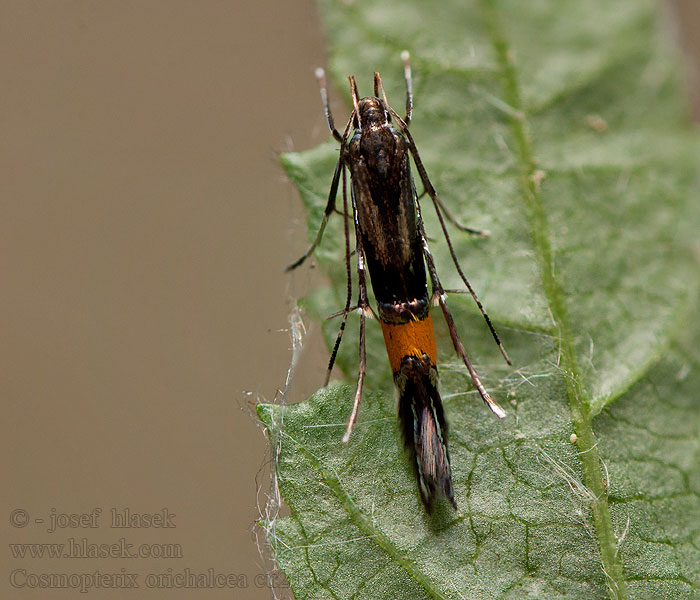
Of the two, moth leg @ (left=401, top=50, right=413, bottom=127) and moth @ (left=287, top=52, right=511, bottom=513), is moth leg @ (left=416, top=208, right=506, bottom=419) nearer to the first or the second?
moth @ (left=287, top=52, right=511, bottom=513)

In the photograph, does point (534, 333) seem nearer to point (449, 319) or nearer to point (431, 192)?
point (449, 319)

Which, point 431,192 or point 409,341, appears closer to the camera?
point 409,341

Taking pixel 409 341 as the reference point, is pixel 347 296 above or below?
above

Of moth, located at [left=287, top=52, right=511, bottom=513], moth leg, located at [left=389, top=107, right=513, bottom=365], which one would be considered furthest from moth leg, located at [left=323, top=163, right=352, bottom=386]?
moth leg, located at [left=389, top=107, right=513, bottom=365]

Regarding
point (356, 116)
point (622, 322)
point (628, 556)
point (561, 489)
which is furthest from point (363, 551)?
point (356, 116)

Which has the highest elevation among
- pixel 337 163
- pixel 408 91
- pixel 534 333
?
pixel 408 91

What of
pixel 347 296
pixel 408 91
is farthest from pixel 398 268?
pixel 408 91
